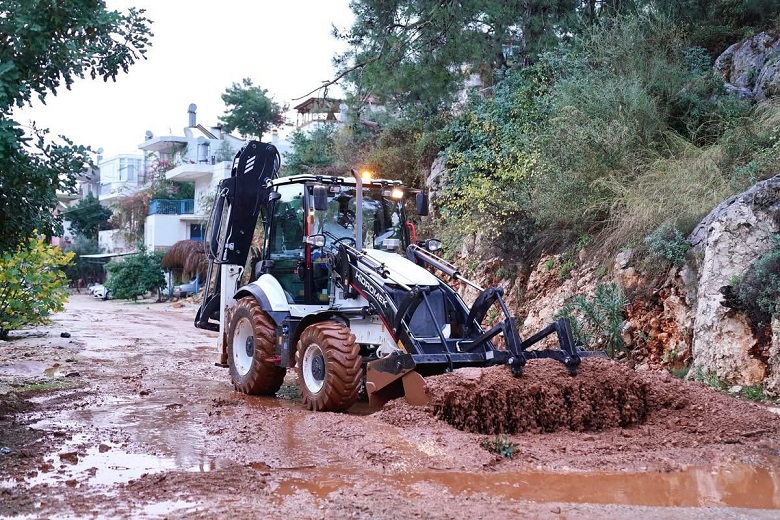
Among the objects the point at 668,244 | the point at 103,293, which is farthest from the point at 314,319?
the point at 103,293

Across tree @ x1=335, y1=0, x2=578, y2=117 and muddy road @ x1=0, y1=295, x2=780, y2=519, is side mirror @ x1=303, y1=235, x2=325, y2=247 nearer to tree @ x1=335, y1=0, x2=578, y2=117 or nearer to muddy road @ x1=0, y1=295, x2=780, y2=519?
muddy road @ x1=0, y1=295, x2=780, y2=519

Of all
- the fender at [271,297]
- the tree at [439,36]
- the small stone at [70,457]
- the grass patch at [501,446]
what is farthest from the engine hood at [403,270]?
the tree at [439,36]

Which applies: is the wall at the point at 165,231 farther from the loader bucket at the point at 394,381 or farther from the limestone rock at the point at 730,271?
the loader bucket at the point at 394,381

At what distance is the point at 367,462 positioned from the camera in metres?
6.63

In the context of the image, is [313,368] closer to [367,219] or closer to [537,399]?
[367,219]

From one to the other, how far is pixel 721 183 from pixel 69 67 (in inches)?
360

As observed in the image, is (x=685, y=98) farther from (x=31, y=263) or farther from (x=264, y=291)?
(x=31, y=263)

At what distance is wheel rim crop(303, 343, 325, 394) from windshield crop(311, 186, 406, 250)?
147 centimetres

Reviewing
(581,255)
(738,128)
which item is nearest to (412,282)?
(581,255)

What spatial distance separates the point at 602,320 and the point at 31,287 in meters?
10.7

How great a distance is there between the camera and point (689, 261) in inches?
424

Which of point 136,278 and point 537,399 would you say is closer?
point 537,399

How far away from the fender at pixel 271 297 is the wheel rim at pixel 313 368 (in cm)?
94

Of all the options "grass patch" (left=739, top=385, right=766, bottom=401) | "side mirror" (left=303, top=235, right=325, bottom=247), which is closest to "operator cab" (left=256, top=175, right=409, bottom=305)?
"side mirror" (left=303, top=235, right=325, bottom=247)
